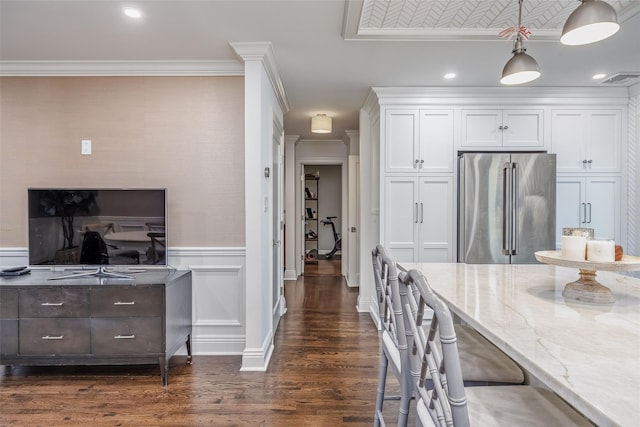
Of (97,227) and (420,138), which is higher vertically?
(420,138)

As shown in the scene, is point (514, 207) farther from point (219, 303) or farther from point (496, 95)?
point (219, 303)

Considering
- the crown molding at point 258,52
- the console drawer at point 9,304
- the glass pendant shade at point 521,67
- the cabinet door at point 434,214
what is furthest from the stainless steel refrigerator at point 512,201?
the console drawer at point 9,304

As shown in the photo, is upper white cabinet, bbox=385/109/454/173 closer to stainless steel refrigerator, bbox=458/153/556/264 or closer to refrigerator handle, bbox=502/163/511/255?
stainless steel refrigerator, bbox=458/153/556/264

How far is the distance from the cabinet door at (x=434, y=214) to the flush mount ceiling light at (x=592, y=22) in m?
1.97

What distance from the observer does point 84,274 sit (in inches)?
101

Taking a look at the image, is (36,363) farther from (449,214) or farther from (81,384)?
(449,214)

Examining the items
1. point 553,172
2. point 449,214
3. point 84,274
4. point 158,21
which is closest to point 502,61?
point 553,172

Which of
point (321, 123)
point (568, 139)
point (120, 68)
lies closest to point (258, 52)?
point (120, 68)

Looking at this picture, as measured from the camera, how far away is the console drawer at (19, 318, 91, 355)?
2.32 meters

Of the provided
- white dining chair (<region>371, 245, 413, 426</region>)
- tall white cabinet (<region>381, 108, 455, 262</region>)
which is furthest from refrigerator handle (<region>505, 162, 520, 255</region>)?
white dining chair (<region>371, 245, 413, 426</region>)

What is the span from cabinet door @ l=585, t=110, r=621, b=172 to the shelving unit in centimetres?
542

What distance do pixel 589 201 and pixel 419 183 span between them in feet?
5.63

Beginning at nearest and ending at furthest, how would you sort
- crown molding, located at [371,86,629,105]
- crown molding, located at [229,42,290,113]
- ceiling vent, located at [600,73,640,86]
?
crown molding, located at [229,42,290,113] → ceiling vent, located at [600,73,640,86] → crown molding, located at [371,86,629,105]

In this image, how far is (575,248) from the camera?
1.29 meters
